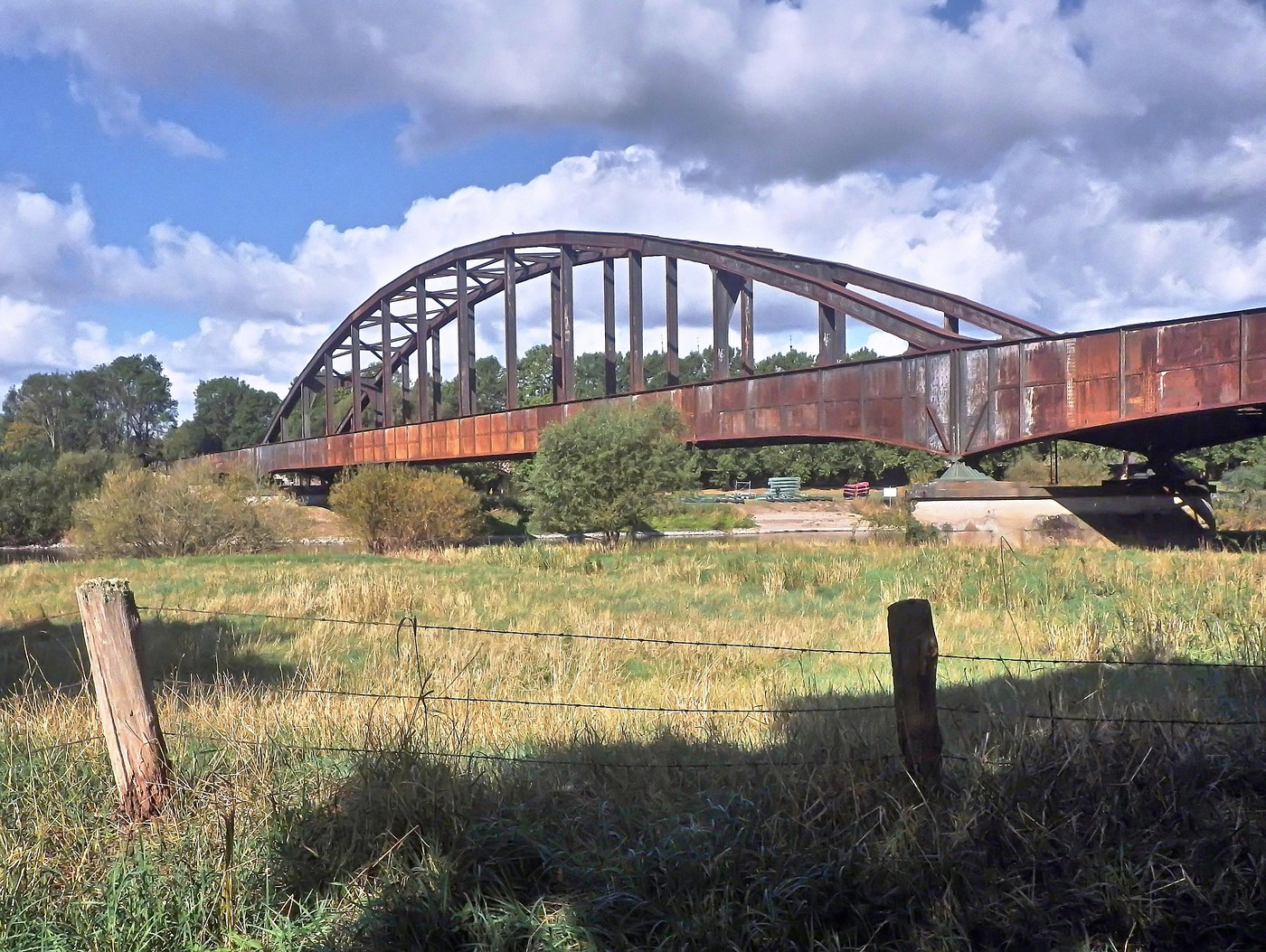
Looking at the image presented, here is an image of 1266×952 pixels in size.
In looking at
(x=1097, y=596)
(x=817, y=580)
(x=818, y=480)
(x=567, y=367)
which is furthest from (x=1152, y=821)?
(x=818, y=480)

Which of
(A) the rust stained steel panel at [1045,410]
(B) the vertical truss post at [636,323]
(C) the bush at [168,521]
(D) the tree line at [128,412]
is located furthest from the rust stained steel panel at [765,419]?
(D) the tree line at [128,412]

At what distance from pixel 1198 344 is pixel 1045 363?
11.2ft

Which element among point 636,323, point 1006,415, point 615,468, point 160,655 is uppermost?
point 636,323

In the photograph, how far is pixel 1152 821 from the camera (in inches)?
180

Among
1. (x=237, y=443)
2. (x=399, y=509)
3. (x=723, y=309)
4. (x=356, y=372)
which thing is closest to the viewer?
(x=399, y=509)

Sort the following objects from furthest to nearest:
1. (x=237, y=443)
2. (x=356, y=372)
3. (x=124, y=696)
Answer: (x=237, y=443) < (x=356, y=372) < (x=124, y=696)

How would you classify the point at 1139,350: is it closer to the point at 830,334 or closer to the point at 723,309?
the point at 830,334

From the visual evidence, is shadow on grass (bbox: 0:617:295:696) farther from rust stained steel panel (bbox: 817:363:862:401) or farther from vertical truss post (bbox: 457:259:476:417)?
vertical truss post (bbox: 457:259:476:417)

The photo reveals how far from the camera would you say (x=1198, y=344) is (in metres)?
20.9

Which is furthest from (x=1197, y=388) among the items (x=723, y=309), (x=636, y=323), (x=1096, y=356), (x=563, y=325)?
(x=563, y=325)

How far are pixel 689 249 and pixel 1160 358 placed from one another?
20.6 m

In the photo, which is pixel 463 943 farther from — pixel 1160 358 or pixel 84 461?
pixel 84 461

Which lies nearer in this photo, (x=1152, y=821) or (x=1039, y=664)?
(x=1152, y=821)

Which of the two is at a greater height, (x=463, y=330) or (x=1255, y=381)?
(x=463, y=330)
